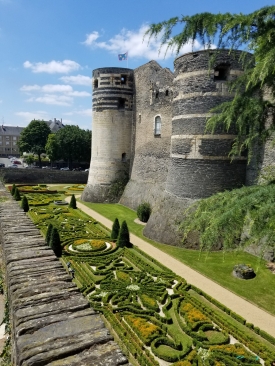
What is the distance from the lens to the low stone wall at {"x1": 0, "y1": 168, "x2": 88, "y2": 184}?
4412 cm

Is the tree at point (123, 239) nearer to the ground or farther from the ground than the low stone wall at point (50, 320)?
nearer to the ground

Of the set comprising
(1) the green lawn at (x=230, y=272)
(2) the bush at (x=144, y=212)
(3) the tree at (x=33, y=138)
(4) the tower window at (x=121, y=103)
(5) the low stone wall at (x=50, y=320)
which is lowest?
(1) the green lawn at (x=230, y=272)

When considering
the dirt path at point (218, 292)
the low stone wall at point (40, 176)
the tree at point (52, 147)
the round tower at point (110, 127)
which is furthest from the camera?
the tree at point (52, 147)

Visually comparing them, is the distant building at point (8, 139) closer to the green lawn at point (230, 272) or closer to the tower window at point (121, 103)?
the tower window at point (121, 103)

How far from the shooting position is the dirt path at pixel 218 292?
10531 mm

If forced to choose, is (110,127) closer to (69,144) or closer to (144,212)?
(144,212)

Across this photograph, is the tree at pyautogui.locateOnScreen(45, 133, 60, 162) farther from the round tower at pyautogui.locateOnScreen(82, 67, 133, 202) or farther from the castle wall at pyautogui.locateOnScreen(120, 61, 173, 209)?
the castle wall at pyautogui.locateOnScreen(120, 61, 173, 209)

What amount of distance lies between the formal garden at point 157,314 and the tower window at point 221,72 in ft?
35.5

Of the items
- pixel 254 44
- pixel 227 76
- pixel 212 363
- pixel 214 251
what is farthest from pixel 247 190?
pixel 227 76

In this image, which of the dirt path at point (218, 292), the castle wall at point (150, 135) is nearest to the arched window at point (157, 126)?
the castle wall at point (150, 135)

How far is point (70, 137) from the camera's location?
55250 mm

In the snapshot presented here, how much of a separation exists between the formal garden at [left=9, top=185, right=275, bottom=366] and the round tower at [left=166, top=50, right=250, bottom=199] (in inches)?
212

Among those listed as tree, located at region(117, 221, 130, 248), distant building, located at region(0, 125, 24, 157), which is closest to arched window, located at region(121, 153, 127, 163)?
tree, located at region(117, 221, 130, 248)

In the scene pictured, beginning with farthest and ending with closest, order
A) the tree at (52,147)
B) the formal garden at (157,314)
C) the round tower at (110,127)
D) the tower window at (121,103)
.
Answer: the tree at (52,147) → the tower window at (121,103) → the round tower at (110,127) → the formal garden at (157,314)
